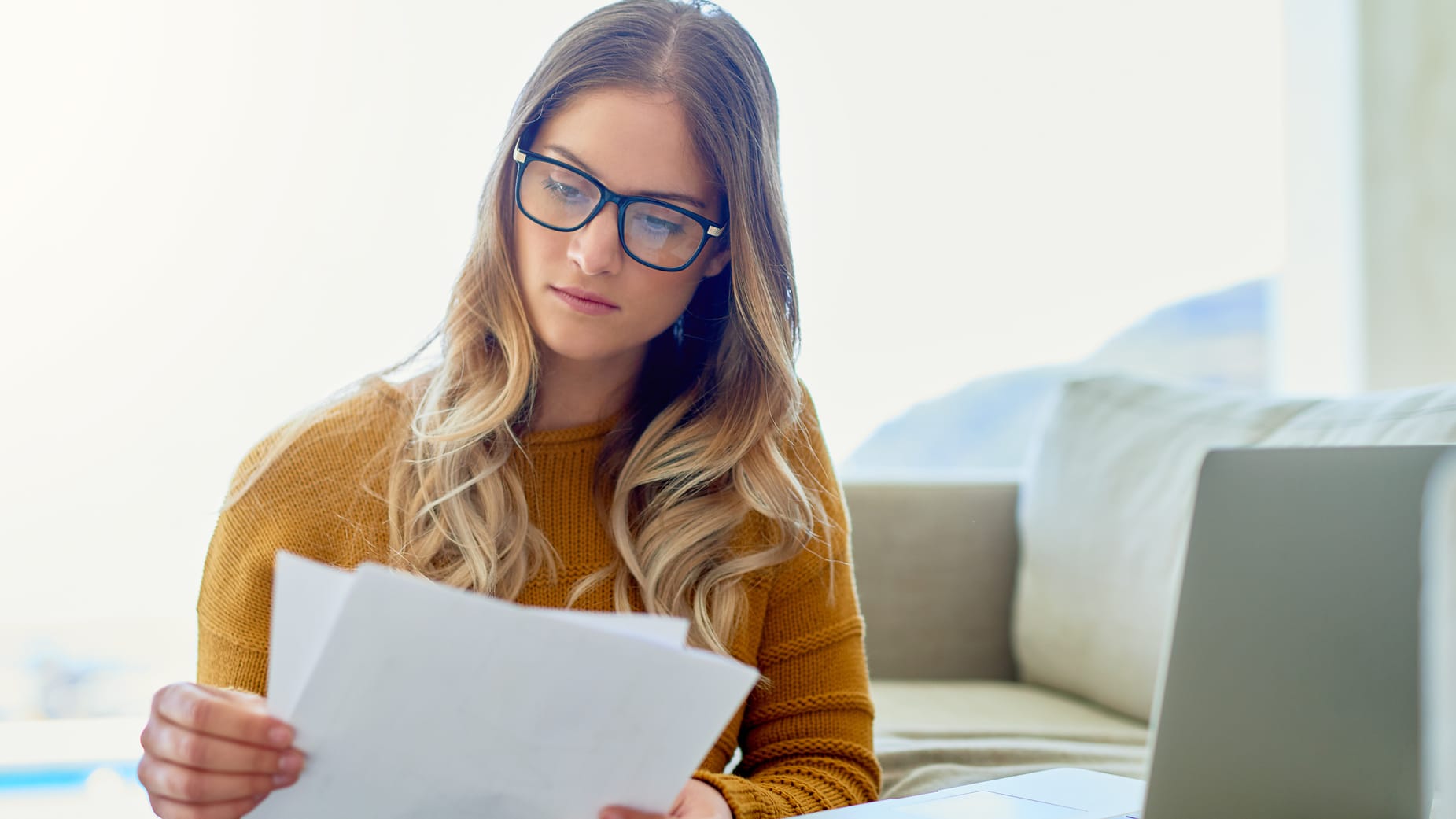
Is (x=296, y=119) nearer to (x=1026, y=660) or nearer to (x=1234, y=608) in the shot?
(x=1026, y=660)

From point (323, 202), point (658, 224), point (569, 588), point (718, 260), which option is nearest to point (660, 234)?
point (658, 224)

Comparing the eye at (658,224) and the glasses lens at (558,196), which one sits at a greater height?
the glasses lens at (558,196)

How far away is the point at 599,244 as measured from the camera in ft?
3.28

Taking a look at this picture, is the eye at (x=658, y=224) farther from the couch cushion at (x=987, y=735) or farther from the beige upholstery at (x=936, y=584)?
the beige upholstery at (x=936, y=584)

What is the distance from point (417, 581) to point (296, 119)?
217cm

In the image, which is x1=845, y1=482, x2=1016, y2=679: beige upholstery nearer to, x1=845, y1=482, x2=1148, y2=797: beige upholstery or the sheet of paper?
x1=845, y1=482, x2=1148, y2=797: beige upholstery

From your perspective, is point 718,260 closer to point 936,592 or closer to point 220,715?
point 220,715

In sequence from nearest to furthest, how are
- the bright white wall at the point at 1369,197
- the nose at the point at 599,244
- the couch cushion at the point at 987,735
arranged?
the nose at the point at 599,244
the couch cushion at the point at 987,735
the bright white wall at the point at 1369,197

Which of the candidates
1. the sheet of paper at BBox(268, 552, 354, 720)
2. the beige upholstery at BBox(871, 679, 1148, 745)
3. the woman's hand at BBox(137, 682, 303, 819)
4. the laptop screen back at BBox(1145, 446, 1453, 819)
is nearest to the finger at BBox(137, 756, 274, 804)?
the woman's hand at BBox(137, 682, 303, 819)

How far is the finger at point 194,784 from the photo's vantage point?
0.58 meters

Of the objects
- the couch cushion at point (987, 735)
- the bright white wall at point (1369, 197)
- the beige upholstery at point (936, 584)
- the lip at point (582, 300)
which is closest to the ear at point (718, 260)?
the lip at point (582, 300)

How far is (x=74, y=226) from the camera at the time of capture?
92.0 inches

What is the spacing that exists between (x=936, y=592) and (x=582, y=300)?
1148 millimetres

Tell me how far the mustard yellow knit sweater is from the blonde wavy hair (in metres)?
0.02
